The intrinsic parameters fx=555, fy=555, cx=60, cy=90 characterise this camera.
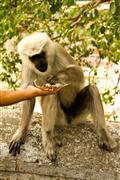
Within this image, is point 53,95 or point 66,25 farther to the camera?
point 66,25

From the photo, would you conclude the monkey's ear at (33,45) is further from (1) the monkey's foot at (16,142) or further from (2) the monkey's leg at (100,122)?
(1) the monkey's foot at (16,142)

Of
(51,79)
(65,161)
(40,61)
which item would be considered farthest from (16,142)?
(40,61)

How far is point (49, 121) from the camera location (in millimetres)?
4977

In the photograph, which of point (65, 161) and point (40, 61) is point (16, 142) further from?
point (40, 61)

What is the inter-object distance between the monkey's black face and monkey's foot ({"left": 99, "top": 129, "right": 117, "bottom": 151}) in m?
0.81

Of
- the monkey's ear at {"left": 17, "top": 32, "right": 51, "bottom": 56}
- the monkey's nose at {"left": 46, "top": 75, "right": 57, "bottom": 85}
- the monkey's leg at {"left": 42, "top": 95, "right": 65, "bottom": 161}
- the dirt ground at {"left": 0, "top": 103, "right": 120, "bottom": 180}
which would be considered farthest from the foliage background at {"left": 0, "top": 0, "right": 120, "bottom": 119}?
the dirt ground at {"left": 0, "top": 103, "right": 120, "bottom": 180}

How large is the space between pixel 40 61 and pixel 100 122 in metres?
0.79

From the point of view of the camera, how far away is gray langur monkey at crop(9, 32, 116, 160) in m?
4.93

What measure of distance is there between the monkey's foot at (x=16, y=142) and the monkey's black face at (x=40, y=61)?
2.08ft

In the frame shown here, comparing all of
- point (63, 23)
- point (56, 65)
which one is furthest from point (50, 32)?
point (56, 65)

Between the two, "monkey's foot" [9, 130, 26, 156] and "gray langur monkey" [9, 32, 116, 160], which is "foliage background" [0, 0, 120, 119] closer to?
"gray langur monkey" [9, 32, 116, 160]

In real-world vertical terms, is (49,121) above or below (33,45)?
below

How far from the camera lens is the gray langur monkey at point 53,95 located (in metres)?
4.93

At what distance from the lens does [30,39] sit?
198 inches
